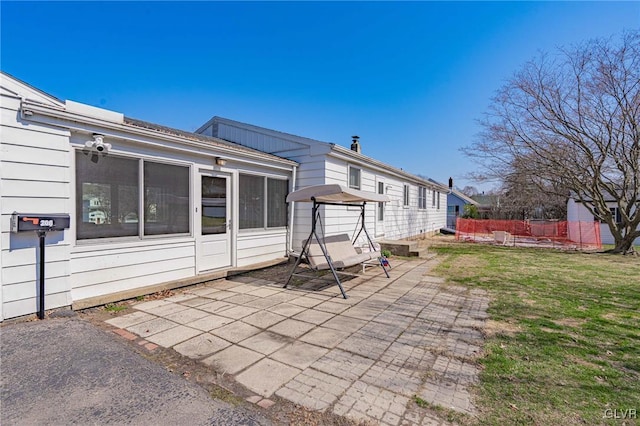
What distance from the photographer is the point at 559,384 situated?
2.43 m

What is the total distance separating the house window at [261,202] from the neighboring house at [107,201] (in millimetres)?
Result: 58

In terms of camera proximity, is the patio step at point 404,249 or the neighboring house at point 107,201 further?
the patio step at point 404,249

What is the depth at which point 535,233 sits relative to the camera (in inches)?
671

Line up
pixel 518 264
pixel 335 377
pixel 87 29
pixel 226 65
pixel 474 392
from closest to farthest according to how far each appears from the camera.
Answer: pixel 474 392 → pixel 335 377 → pixel 87 29 → pixel 518 264 → pixel 226 65

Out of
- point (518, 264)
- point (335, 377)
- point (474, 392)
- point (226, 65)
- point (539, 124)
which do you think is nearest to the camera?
point (474, 392)

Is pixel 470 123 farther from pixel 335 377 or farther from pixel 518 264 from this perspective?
pixel 335 377

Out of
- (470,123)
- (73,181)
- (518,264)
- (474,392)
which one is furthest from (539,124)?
(73,181)

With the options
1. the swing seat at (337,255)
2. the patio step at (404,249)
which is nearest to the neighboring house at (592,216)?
the patio step at (404,249)

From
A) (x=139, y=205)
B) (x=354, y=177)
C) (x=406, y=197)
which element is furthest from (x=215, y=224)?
(x=406, y=197)

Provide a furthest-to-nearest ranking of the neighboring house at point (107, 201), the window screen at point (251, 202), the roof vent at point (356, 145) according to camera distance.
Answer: the roof vent at point (356, 145) → the window screen at point (251, 202) → the neighboring house at point (107, 201)

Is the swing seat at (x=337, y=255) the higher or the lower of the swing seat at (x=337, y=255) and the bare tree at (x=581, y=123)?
the lower

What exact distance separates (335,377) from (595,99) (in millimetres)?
14189

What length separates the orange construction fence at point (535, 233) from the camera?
541 inches

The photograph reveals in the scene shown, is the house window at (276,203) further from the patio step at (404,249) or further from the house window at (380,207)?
the house window at (380,207)
